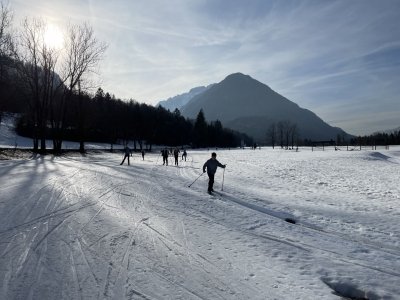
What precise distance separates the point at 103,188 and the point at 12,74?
32950 millimetres

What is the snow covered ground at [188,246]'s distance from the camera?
18.5 ft

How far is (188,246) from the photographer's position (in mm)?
7734

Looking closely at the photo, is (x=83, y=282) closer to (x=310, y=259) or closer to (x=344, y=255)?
(x=310, y=259)

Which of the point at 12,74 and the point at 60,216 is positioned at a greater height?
the point at 12,74

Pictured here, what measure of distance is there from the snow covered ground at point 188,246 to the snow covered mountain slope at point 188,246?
0.02 meters

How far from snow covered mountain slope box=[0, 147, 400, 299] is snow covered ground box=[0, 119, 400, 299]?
2cm

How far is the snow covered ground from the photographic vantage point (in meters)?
5.64

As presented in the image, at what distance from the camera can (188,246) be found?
7.73m

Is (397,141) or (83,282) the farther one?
(397,141)

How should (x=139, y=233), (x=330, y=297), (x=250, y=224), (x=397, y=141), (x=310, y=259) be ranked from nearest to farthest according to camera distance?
(x=330, y=297), (x=310, y=259), (x=139, y=233), (x=250, y=224), (x=397, y=141)

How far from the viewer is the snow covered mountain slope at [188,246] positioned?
5641 millimetres

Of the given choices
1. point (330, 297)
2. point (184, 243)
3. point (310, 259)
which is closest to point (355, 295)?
point (330, 297)

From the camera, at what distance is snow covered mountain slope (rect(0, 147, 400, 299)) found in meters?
5.64

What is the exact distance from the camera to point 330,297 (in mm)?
5578
